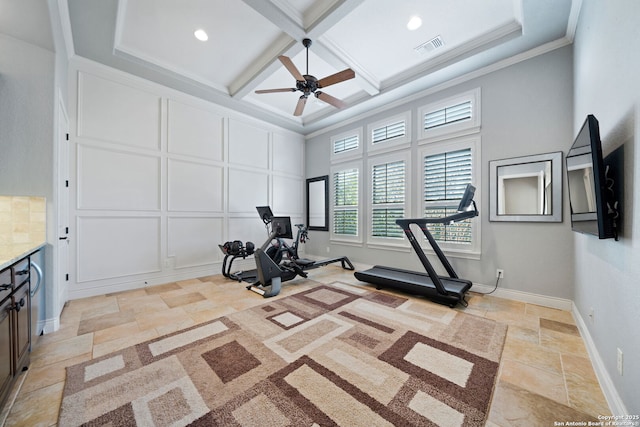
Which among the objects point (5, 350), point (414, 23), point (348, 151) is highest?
point (414, 23)

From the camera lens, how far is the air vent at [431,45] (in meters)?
3.09

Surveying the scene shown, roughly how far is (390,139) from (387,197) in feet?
3.70

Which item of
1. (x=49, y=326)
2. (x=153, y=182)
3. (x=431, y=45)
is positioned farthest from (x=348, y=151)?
(x=49, y=326)

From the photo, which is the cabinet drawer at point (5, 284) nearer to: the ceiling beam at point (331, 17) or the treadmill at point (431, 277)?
the ceiling beam at point (331, 17)

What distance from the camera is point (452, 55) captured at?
10.9ft

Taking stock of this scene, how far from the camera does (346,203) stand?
5422 millimetres

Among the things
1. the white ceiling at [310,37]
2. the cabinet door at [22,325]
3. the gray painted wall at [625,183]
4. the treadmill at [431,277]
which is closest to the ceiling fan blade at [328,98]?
the white ceiling at [310,37]

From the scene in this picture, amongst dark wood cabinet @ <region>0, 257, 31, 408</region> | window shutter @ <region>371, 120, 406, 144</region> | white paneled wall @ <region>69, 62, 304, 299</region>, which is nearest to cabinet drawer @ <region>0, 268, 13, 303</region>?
dark wood cabinet @ <region>0, 257, 31, 408</region>

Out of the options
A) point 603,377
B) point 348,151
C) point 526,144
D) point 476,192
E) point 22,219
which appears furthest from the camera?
point 348,151

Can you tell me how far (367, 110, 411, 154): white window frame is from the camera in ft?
14.3

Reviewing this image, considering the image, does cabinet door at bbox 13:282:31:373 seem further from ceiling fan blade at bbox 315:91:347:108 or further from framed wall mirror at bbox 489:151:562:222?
framed wall mirror at bbox 489:151:562:222

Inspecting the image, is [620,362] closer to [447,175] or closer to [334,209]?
[447,175]

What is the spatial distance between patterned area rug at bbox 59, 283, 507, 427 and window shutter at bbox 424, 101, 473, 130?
2.97 meters

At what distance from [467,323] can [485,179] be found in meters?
2.11
